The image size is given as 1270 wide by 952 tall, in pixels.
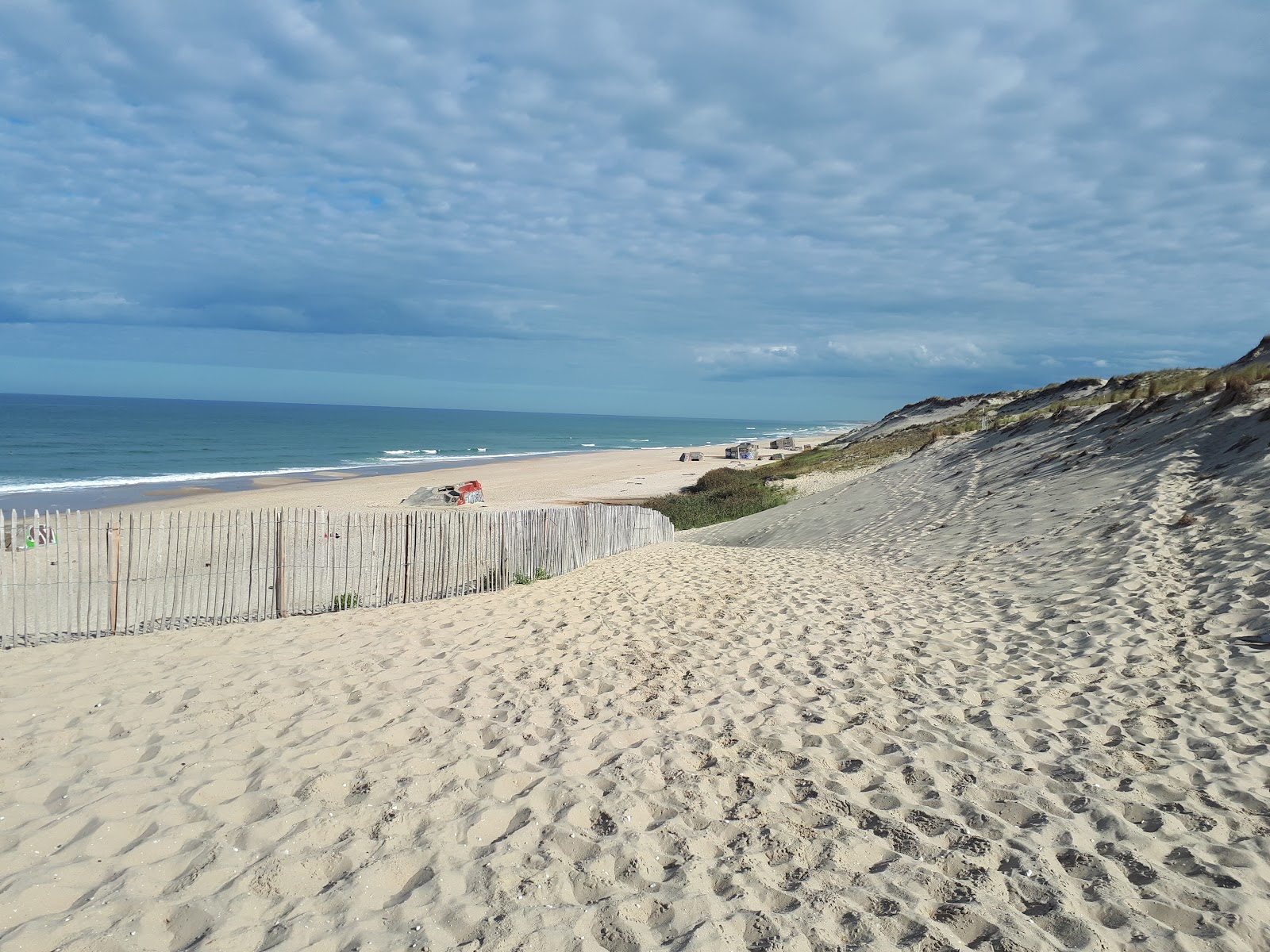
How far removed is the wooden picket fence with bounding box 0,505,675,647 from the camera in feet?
23.4

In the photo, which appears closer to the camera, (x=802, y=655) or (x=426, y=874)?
(x=426, y=874)

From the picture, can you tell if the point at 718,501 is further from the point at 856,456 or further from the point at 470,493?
the point at 856,456

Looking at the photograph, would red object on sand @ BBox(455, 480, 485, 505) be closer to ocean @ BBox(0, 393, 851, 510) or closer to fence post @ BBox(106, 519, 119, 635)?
ocean @ BBox(0, 393, 851, 510)

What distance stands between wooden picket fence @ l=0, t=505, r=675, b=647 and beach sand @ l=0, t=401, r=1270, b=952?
1.27 feet

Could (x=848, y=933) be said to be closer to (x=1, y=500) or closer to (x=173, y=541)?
(x=173, y=541)

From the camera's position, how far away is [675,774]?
4133 mm

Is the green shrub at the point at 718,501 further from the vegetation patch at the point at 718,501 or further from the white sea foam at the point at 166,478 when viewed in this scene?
the white sea foam at the point at 166,478

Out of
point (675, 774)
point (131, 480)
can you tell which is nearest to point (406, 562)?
point (675, 774)

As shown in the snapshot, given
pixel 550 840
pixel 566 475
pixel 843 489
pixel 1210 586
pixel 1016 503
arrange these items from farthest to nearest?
pixel 566 475
pixel 843 489
pixel 1016 503
pixel 1210 586
pixel 550 840

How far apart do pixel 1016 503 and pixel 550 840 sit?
1136cm

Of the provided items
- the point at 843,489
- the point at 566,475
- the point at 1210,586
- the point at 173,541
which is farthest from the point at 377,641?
the point at 566,475

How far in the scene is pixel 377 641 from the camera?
22.5ft

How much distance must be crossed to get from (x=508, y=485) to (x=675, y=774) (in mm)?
32494

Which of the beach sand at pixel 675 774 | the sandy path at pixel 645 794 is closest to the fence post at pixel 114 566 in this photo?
the beach sand at pixel 675 774
